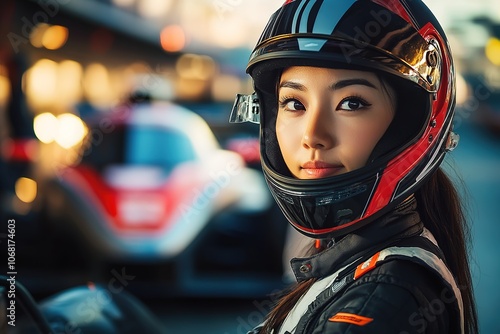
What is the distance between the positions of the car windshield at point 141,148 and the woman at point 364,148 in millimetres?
3533

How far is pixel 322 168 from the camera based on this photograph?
4.26 feet

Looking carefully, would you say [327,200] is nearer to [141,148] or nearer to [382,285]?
[382,285]

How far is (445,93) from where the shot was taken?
4.46 feet

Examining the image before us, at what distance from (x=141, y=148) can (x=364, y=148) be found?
3763 mm

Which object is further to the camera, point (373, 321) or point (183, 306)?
point (183, 306)

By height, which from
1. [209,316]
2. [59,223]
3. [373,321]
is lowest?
[209,316]

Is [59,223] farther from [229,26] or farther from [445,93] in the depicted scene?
[445,93]

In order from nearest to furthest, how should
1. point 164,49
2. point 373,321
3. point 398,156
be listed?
point 373,321, point 398,156, point 164,49

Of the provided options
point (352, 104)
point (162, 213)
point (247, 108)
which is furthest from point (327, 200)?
point (162, 213)

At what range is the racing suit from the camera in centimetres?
109

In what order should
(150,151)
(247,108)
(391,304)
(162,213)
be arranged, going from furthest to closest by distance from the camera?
(150,151) → (162,213) → (247,108) → (391,304)

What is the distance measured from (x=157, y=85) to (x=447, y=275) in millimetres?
5005

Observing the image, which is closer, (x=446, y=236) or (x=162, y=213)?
(x=446, y=236)

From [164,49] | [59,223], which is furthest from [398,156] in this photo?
[164,49]
